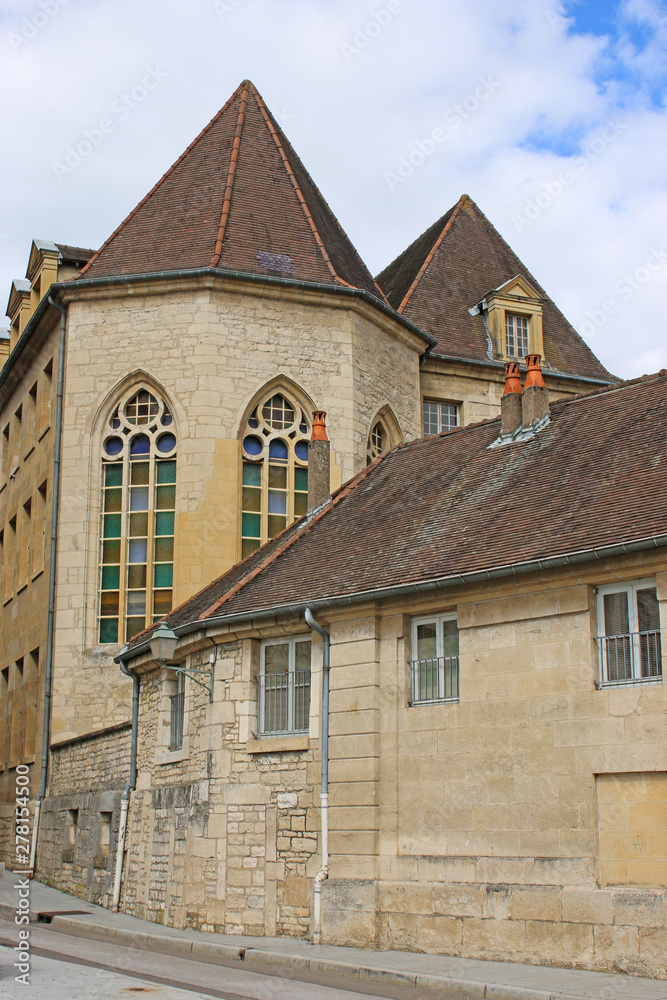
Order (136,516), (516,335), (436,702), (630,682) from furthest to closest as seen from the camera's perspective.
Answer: (516,335)
(136,516)
(436,702)
(630,682)

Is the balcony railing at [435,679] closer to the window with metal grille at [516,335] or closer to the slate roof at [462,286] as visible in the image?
the slate roof at [462,286]

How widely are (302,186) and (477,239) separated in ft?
23.7

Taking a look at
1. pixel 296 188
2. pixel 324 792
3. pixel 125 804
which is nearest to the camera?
pixel 324 792

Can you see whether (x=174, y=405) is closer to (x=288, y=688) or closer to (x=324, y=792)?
(x=288, y=688)

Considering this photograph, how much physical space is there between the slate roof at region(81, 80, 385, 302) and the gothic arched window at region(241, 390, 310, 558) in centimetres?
276

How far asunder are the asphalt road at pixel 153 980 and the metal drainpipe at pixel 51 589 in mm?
8799

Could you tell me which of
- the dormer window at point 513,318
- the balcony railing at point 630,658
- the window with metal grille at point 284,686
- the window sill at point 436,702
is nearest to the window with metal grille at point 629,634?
the balcony railing at point 630,658

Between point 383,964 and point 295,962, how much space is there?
0.98 meters

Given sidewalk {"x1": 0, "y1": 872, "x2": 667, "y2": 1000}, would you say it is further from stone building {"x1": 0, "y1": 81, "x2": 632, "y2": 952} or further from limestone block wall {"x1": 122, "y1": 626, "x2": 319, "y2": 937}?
stone building {"x1": 0, "y1": 81, "x2": 632, "y2": 952}

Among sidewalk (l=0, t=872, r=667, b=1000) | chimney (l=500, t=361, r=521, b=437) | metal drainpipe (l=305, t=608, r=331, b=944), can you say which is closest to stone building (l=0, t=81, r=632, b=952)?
sidewalk (l=0, t=872, r=667, b=1000)

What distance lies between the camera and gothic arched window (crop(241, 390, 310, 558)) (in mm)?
22094

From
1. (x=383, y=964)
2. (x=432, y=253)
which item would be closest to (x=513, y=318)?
(x=432, y=253)

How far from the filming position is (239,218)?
2411 cm

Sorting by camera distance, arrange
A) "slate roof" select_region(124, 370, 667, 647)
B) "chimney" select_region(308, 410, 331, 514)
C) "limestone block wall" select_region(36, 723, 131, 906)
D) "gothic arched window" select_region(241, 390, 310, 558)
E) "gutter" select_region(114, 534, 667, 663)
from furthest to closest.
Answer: "gothic arched window" select_region(241, 390, 310, 558) < "limestone block wall" select_region(36, 723, 131, 906) < "chimney" select_region(308, 410, 331, 514) < "slate roof" select_region(124, 370, 667, 647) < "gutter" select_region(114, 534, 667, 663)
